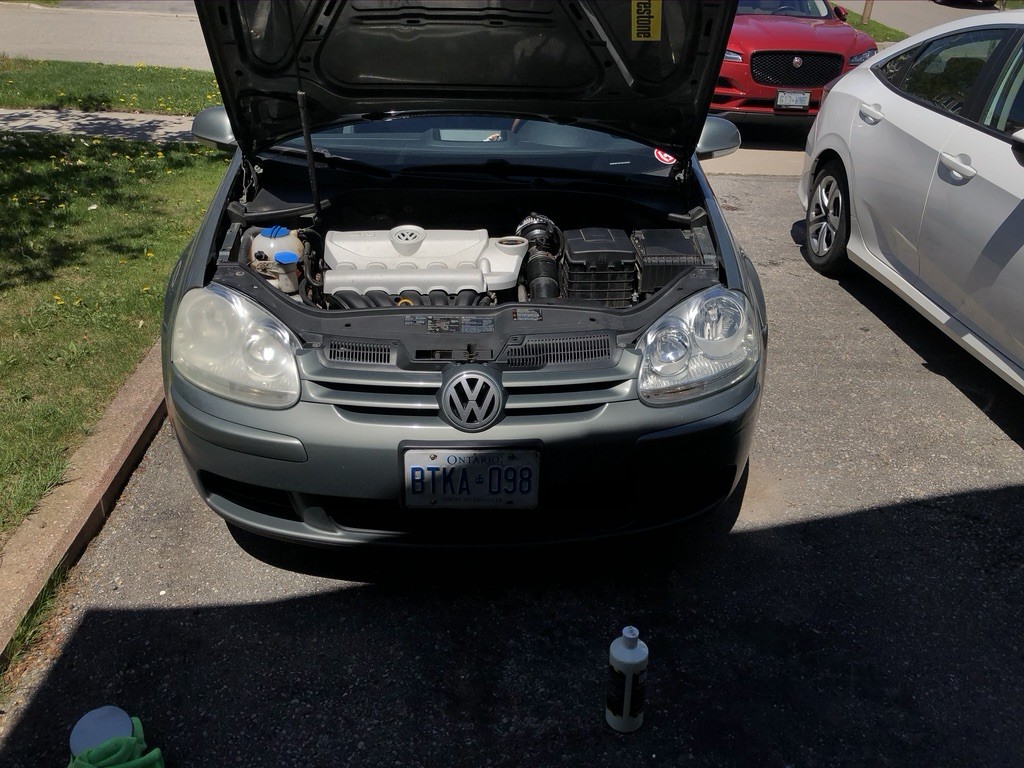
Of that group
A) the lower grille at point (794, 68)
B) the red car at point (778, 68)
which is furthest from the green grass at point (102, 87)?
the lower grille at point (794, 68)

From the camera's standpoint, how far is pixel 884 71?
5.23 m

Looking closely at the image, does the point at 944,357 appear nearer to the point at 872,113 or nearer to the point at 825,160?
the point at 872,113

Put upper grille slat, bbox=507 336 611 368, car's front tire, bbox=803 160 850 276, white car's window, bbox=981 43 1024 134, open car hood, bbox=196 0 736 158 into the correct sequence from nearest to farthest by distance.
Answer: upper grille slat, bbox=507 336 611 368, open car hood, bbox=196 0 736 158, white car's window, bbox=981 43 1024 134, car's front tire, bbox=803 160 850 276

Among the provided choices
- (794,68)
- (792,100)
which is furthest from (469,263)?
(794,68)

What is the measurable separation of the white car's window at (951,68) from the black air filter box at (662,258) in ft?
6.68

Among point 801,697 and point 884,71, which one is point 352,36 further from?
point 884,71

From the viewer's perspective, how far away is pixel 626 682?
2.27 metres

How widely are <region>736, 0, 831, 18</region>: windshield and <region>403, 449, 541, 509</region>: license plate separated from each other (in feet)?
27.0

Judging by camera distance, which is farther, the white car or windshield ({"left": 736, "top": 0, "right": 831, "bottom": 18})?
windshield ({"left": 736, "top": 0, "right": 831, "bottom": 18})

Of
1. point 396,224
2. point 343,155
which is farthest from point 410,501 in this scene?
point 343,155

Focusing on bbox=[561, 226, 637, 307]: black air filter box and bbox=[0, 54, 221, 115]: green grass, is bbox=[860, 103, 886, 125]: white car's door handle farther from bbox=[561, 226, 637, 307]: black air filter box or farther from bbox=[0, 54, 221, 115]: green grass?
bbox=[0, 54, 221, 115]: green grass

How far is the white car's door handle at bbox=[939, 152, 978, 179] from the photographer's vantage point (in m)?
3.96

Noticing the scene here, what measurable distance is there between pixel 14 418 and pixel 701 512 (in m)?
2.65

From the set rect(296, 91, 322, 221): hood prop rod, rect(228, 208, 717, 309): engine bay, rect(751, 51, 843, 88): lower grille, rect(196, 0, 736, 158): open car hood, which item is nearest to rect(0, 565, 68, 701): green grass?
rect(228, 208, 717, 309): engine bay
